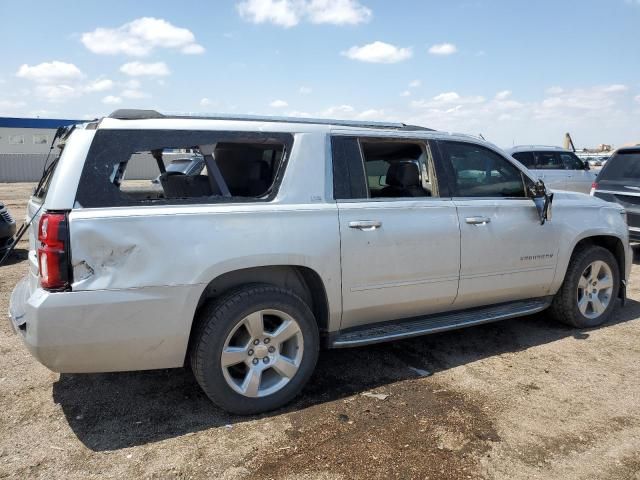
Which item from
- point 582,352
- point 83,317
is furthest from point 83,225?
point 582,352

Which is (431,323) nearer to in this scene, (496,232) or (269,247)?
(496,232)

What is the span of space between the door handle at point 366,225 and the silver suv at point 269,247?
0.02 m

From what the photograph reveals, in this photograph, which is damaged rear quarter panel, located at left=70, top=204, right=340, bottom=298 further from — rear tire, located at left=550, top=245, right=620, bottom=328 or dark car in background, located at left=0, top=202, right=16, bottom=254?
dark car in background, located at left=0, top=202, right=16, bottom=254

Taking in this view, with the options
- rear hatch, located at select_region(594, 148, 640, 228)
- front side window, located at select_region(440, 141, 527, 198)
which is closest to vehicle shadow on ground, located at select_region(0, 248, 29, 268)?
front side window, located at select_region(440, 141, 527, 198)

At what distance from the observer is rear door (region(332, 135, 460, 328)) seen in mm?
3621

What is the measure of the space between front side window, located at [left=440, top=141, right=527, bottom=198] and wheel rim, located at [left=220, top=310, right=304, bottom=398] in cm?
179

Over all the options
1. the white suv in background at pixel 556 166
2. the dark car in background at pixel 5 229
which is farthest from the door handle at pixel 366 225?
the white suv in background at pixel 556 166

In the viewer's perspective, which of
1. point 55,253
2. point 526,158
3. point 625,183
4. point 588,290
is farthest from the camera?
point 526,158

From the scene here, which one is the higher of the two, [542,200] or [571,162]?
[571,162]

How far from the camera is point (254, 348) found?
3.33m

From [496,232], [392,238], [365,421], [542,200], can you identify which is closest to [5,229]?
[392,238]

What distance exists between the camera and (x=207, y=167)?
3.53m

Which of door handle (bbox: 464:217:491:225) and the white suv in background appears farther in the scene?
the white suv in background

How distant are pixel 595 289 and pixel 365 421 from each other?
119 inches
